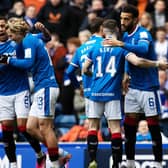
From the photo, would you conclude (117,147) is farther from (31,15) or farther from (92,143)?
(31,15)

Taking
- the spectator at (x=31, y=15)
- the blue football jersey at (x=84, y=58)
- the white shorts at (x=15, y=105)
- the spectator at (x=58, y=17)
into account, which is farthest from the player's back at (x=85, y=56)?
the spectator at (x=58, y=17)

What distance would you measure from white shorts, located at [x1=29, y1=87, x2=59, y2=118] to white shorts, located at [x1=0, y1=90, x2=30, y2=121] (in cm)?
19

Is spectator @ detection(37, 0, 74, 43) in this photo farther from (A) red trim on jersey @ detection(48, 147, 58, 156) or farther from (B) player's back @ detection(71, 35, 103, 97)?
(A) red trim on jersey @ detection(48, 147, 58, 156)

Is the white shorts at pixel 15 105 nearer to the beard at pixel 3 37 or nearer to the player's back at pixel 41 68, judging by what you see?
the player's back at pixel 41 68

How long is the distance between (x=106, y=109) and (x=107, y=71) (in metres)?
0.53

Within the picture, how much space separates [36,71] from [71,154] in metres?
1.81

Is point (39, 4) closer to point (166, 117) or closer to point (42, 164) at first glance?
point (166, 117)

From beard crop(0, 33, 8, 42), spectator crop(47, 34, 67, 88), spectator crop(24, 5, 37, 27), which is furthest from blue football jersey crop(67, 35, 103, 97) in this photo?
spectator crop(24, 5, 37, 27)

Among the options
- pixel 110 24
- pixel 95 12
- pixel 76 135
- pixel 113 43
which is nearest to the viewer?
pixel 113 43

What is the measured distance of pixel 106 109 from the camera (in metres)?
12.3

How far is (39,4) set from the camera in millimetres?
19969

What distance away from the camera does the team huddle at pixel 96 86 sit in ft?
39.9

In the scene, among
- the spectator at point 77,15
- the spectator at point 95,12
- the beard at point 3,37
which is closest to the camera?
the beard at point 3,37

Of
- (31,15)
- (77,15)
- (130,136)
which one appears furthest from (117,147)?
(77,15)
